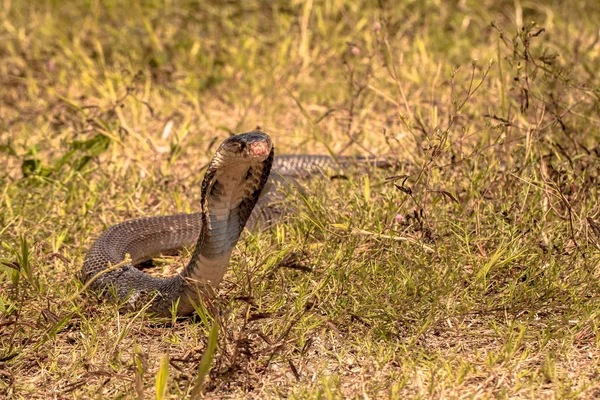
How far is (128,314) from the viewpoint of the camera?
11.3 ft

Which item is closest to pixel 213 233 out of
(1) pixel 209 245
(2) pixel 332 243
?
(1) pixel 209 245

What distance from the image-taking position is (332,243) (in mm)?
3768

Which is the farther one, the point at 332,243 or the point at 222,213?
the point at 332,243

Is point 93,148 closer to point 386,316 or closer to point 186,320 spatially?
point 186,320

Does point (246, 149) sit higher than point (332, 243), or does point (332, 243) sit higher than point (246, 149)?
point (246, 149)

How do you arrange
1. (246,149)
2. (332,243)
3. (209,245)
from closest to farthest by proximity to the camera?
(246,149) → (209,245) → (332,243)

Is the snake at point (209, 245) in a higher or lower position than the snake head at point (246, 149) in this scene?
lower

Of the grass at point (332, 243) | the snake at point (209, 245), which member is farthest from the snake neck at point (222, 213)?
the grass at point (332, 243)

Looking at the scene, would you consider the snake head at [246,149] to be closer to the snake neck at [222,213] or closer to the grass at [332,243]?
the snake neck at [222,213]

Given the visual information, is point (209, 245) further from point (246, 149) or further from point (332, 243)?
point (332, 243)

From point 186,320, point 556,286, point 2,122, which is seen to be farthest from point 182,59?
point 556,286

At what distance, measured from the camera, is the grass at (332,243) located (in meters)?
3.05

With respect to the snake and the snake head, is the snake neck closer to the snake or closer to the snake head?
the snake

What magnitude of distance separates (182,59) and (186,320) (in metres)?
3.46
